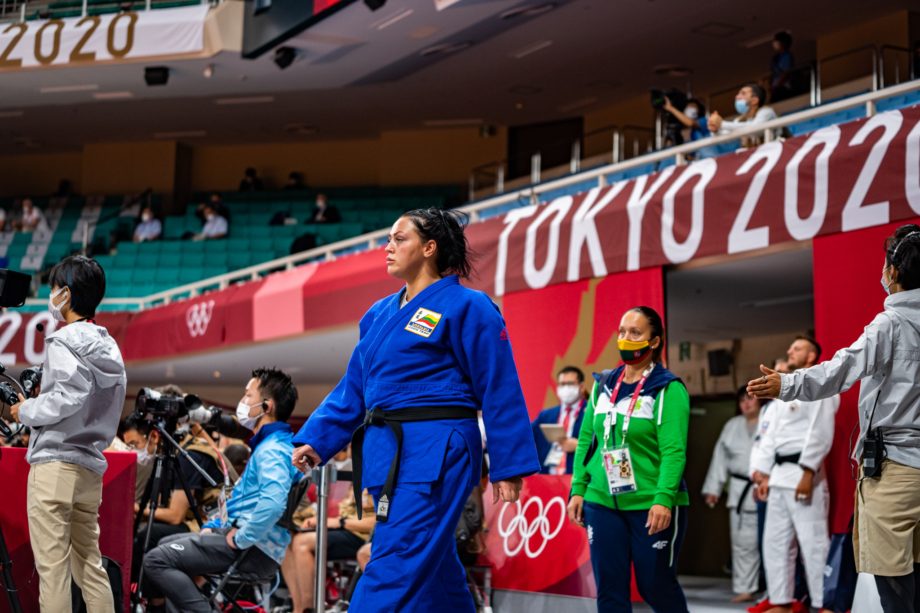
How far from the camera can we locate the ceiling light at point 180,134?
2197cm

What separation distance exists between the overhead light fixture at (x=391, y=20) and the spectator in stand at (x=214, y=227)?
17.4 feet

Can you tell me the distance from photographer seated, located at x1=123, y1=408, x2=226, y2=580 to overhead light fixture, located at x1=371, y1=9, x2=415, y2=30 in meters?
9.08

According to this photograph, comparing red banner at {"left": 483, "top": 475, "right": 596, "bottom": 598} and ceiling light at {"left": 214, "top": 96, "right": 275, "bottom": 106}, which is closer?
red banner at {"left": 483, "top": 475, "right": 596, "bottom": 598}

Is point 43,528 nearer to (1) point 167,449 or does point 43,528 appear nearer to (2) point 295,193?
Result: (1) point 167,449

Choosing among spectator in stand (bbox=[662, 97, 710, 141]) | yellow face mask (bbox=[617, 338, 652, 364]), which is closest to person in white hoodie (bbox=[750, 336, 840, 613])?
yellow face mask (bbox=[617, 338, 652, 364])

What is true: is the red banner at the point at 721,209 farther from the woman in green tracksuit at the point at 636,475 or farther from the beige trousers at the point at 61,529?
the beige trousers at the point at 61,529

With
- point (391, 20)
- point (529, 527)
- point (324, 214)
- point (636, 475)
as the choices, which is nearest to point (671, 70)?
point (391, 20)

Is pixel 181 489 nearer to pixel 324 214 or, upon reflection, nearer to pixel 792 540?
pixel 792 540

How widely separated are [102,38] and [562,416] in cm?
1177

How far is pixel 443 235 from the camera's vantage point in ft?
12.2

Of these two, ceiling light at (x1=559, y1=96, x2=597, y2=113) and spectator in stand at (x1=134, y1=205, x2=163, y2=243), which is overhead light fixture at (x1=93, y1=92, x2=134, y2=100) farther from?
ceiling light at (x1=559, y1=96, x2=597, y2=113)

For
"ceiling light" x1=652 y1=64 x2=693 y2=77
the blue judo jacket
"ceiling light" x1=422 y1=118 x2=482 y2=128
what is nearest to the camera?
the blue judo jacket

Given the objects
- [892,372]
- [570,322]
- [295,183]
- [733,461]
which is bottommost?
[733,461]

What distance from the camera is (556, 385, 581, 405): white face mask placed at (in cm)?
814
